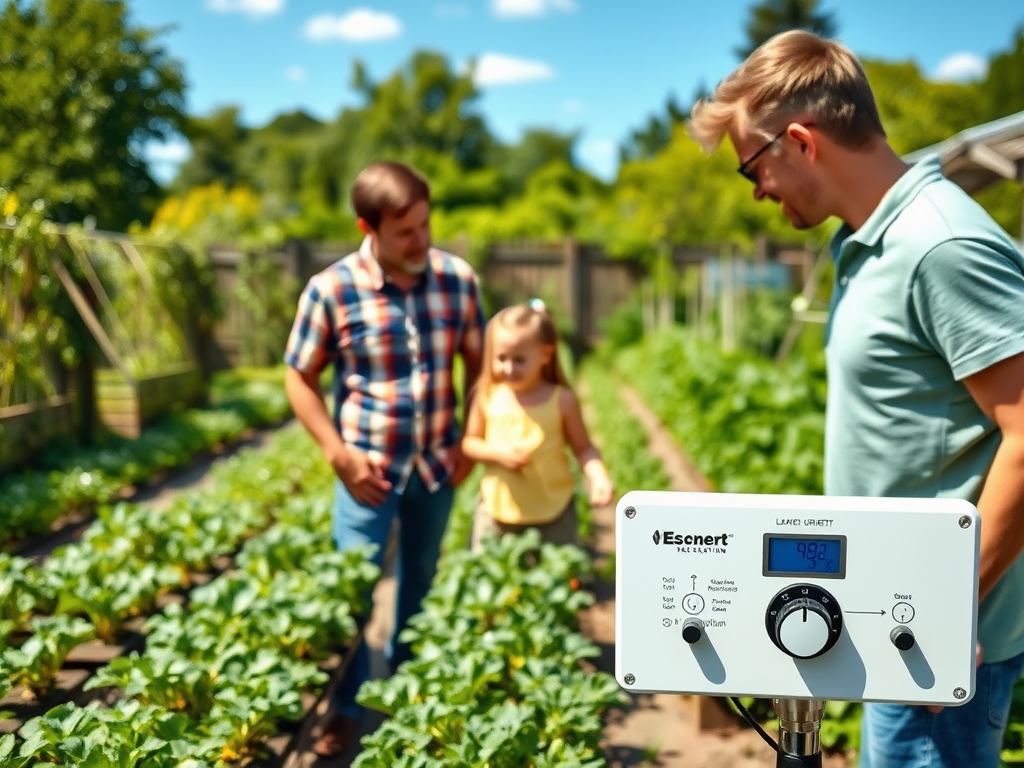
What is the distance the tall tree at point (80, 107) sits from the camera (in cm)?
411

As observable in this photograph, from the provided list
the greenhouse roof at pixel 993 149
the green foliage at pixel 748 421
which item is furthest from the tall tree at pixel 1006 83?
the greenhouse roof at pixel 993 149

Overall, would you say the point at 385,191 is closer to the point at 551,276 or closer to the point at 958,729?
the point at 958,729

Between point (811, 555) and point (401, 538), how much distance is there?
2.39 metres

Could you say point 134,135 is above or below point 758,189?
above

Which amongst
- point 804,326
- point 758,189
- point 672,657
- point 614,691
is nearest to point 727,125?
point 758,189

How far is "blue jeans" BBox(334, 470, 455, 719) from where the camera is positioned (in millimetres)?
3262

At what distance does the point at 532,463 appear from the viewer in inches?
136

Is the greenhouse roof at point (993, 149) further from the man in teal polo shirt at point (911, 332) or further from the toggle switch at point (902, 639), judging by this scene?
the toggle switch at point (902, 639)

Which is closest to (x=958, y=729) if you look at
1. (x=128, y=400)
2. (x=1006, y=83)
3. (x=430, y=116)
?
(x=128, y=400)

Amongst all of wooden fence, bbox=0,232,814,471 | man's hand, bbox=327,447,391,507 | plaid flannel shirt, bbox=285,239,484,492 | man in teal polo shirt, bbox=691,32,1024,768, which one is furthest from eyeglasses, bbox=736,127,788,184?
wooden fence, bbox=0,232,814,471

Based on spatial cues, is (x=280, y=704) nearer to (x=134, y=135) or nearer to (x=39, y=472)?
(x=134, y=135)

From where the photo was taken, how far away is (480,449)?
3318 mm

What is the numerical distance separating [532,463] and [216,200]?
24.4 m

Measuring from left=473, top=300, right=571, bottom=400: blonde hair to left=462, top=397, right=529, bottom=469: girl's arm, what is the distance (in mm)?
81
